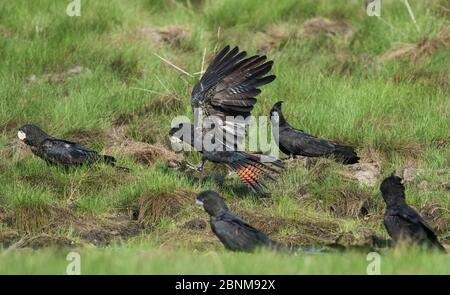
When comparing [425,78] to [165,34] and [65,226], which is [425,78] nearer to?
[165,34]

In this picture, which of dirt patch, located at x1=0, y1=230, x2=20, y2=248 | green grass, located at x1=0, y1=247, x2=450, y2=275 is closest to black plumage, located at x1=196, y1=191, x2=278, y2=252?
green grass, located at x1=0, y1=247, x2=450, y2=275

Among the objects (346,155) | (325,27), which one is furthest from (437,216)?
(325,27)

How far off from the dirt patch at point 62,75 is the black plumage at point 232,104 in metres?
3.22

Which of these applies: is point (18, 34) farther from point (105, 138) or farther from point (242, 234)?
point (242, 234)

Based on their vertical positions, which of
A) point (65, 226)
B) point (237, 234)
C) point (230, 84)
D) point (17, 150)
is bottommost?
point (237, 234)

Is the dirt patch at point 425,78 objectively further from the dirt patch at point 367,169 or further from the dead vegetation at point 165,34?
the dead vegetation at point 165,34

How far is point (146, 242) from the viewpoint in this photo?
35.1 feet

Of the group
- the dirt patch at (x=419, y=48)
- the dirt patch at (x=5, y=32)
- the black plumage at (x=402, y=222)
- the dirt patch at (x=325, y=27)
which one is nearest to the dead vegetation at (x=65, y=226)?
the black plumage at (x=402, y=222)

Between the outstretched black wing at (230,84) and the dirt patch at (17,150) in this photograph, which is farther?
the dirt patch at (17,150)

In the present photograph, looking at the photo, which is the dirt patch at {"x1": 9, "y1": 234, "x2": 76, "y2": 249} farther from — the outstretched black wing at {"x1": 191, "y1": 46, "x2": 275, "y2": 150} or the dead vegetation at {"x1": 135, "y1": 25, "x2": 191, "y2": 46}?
the dead vegetation at {"x1": 135, "y1": 25, "x2": 191, "y2": 46}

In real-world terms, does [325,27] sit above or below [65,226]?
above

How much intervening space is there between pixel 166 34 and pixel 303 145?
4.16 m

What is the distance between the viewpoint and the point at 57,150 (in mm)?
12695

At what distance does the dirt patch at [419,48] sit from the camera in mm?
15781
